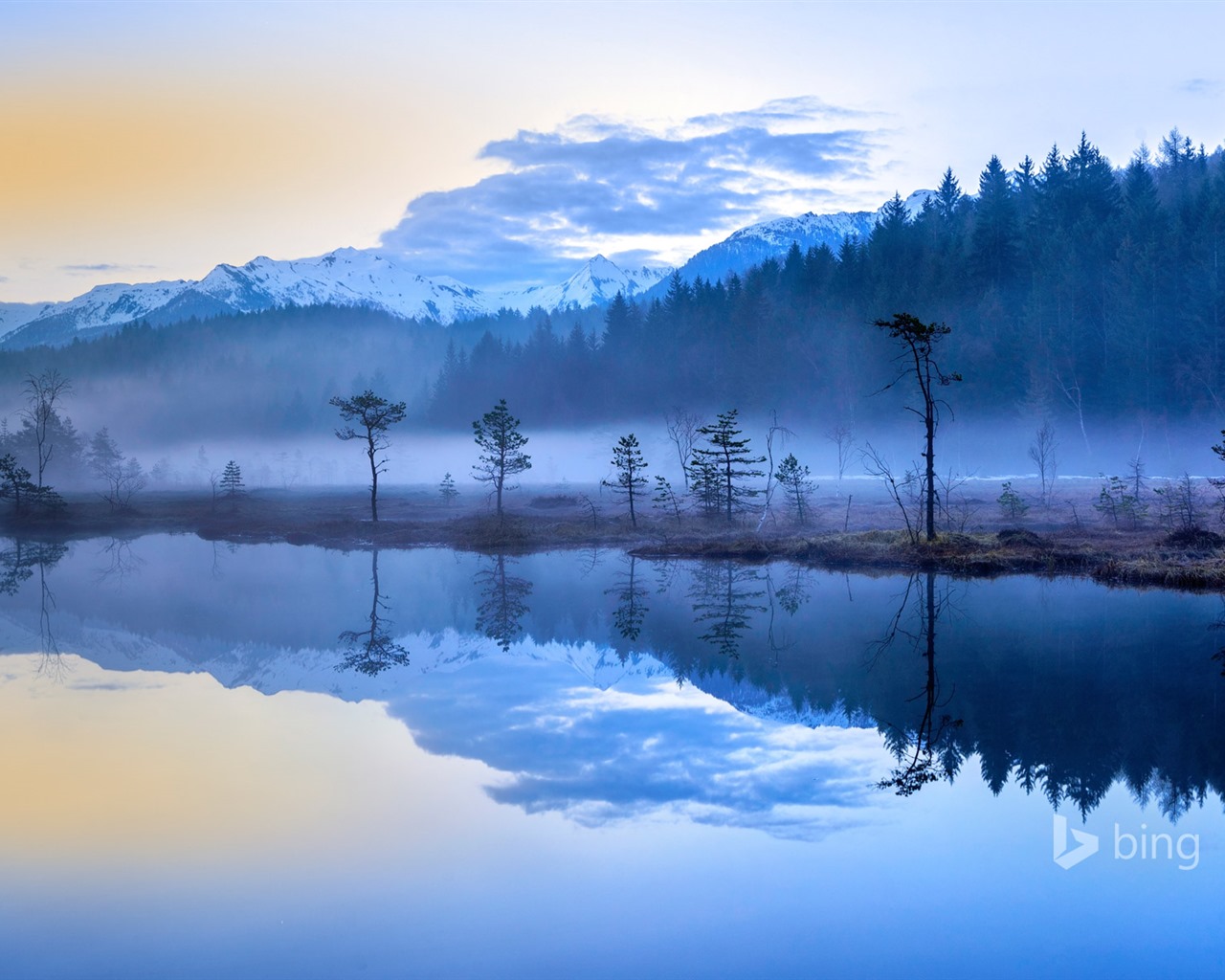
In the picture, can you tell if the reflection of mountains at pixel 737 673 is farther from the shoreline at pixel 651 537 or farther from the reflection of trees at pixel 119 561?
the reflection of trees at pixel 119 561

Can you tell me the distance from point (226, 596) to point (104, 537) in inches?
1274

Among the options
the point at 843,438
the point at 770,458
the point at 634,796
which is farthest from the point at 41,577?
the point at 843,438

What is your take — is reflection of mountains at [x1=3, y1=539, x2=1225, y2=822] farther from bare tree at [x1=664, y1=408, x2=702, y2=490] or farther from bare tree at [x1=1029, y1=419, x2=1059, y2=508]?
bare tree at [x1=664, y1=408, x2=702, y2=490]

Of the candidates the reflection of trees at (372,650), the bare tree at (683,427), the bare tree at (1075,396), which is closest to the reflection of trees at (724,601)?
the reflection of trees at (372,650)

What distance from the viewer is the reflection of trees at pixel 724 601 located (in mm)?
21984

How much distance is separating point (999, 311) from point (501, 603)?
72.1 meters

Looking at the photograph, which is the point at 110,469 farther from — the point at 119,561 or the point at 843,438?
the point at 843,438

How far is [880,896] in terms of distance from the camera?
914cm

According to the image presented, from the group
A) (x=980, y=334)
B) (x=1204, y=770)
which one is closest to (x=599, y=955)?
(x=1204, y=770)

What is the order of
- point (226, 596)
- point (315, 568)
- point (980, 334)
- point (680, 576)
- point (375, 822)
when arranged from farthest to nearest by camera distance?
1. point (980, 334)
2. point (315, 568)
3. point (680, 576)
4. point (226, 596)
5. point (375, 822)

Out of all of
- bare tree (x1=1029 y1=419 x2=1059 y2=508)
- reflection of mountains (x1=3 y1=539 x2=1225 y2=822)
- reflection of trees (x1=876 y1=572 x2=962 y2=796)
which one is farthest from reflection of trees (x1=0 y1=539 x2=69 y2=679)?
bare tree (x1=1029 y1=419 x2=1059 y2=508)

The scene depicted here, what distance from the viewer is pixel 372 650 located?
22.8 metres

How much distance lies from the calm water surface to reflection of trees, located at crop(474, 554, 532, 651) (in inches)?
13.8

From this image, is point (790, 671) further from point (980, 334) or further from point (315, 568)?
point (980, 334)
